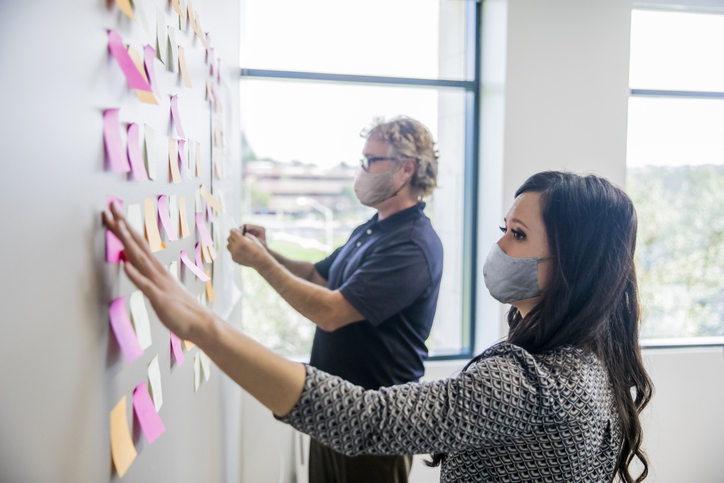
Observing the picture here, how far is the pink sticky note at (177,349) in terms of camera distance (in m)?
0.87

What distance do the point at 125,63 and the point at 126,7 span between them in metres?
0.06

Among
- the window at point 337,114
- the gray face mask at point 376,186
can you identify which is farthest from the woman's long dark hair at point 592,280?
the window at point 337,114

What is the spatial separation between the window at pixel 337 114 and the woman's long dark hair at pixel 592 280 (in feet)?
5.48

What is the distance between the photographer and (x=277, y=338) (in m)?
2.55

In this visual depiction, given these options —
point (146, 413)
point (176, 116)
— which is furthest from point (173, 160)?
point (146, 413)

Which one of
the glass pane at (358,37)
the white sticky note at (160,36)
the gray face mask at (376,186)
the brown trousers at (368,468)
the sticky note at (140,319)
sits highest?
the glass pane at (358,37)

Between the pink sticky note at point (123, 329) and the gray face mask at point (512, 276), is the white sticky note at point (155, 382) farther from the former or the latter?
the gray face mask at point (512, 276)

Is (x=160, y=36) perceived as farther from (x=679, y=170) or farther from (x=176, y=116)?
(x=679, y=170)

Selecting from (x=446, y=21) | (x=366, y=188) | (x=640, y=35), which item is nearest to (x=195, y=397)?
(x=366, y=188)

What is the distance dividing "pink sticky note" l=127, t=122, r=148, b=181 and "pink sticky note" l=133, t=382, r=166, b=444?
283mm

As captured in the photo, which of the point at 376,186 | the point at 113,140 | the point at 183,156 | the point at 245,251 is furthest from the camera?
the point at 376,186

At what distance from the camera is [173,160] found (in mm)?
845

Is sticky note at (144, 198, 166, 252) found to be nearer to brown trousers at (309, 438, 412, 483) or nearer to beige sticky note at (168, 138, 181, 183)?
beige sticky note at (168, 138, 181, 183)

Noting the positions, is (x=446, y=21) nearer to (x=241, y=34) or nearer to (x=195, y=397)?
(x=241, y=34)
